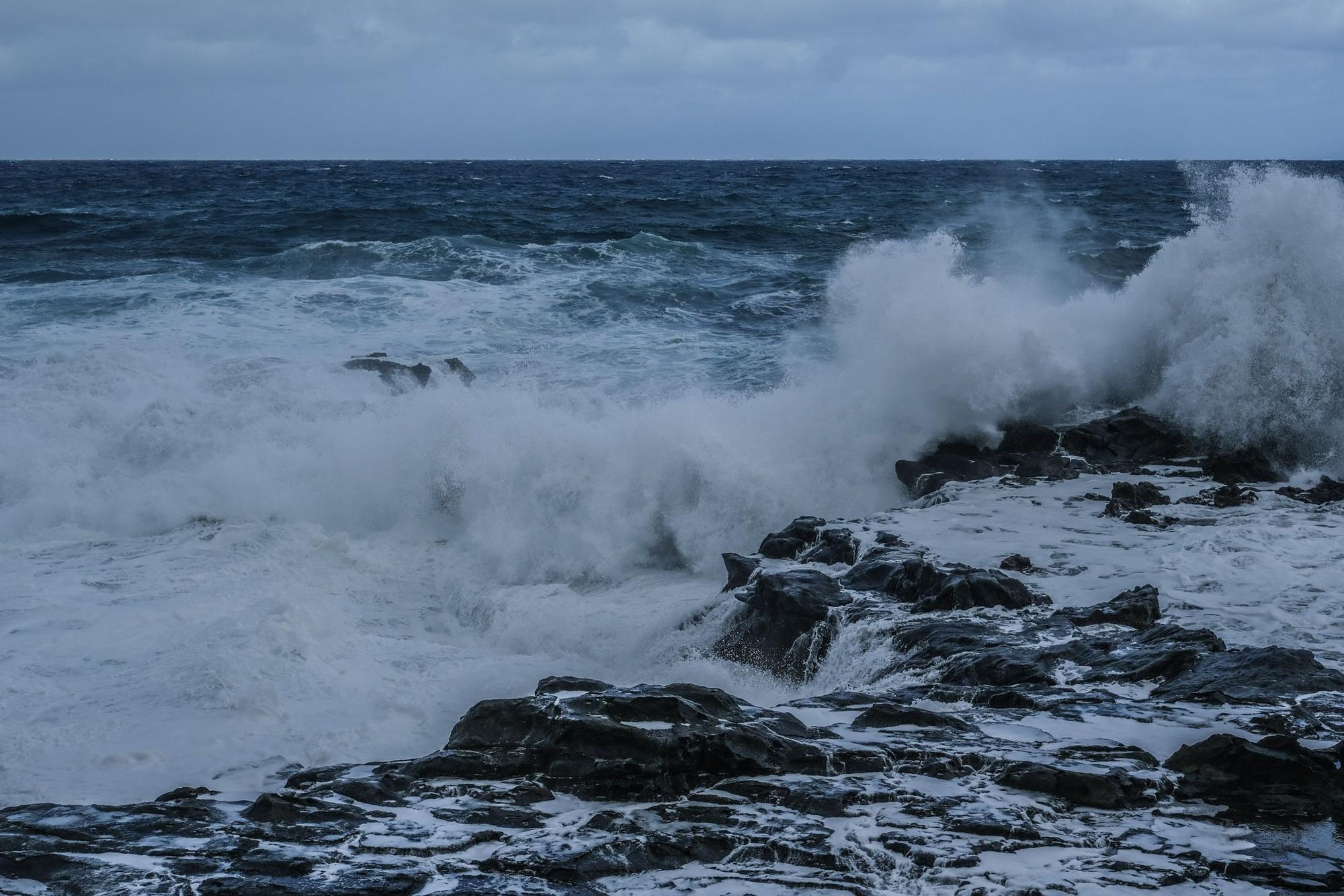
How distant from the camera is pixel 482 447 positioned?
36.0 feet

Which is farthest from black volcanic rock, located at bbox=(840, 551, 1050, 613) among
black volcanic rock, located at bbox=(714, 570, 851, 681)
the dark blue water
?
the dark blue water

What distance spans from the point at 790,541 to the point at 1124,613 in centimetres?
254

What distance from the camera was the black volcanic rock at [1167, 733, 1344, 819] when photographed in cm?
434

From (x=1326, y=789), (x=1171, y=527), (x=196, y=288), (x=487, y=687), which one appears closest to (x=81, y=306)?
(x=196, y=288)

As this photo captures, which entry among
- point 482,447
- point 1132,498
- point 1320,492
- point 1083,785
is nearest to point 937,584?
point 1132,498

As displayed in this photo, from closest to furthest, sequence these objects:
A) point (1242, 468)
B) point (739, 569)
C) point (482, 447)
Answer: point (739, 569) < point (1242, 468) < point (482, 447)

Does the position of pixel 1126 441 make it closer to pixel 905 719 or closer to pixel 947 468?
pixel 947 468

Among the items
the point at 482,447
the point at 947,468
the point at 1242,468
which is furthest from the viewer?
the point at 482,447

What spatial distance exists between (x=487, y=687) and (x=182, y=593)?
119 inches

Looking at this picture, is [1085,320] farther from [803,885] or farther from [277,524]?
[803,885]

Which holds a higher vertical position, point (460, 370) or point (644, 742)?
point (460, 370)

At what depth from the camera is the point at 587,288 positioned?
1981 cm

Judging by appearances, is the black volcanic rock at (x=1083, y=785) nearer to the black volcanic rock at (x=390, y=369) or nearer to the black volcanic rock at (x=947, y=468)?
the black volcanic rock at (x=947, y=468)

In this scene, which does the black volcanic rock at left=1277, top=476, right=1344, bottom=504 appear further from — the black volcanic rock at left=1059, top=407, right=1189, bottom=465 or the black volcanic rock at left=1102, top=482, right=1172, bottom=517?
the black volcanic rock at left=1059, top=407, right=1189, bottom=465
